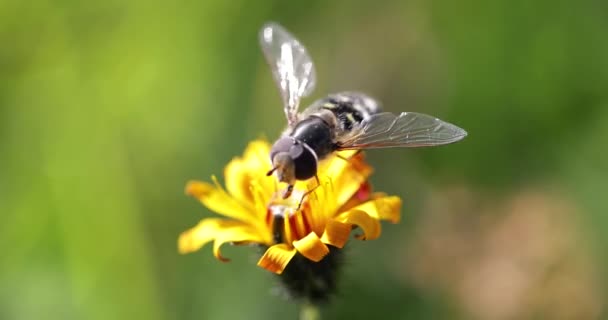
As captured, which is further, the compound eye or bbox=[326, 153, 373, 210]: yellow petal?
bbox=[326, 153, 373, 210]: yellow petal

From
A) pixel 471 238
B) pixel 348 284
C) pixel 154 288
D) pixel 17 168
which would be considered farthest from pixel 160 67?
pixel 471 238

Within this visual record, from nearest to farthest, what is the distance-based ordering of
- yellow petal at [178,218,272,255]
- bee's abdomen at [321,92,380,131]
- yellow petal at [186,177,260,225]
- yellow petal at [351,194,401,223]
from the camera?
1. yellow petal at [351,194,401,223]
2. yellow petal at [178,218,272,255]
3. bee's abdomen at [321,92,380,131]
4. yellow petal at [186,177,260,225]

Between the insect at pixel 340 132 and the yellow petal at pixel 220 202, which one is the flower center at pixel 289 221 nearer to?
the insect at pixel 340 132

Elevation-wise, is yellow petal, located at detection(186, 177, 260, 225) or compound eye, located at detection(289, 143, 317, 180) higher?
compound eye, located at detection(289, 143, 317, 180)

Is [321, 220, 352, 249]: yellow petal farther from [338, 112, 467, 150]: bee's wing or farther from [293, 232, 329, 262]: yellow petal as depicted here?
[338, 112, 467, 150]: bee's wing

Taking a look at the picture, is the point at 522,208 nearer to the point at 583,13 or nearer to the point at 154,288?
→ the point at 583,13

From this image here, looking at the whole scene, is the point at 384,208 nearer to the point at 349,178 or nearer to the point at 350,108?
the point at 349,178

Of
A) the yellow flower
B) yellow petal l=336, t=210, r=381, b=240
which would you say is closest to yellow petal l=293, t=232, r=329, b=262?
the yellow flower
